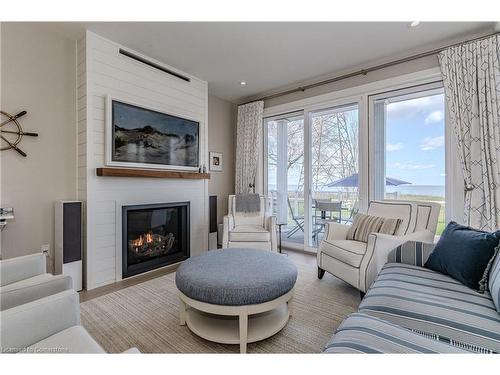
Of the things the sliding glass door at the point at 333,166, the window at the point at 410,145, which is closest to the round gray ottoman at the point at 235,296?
the sliding glass door at the point at 333,166

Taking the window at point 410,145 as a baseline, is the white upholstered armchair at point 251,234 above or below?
below

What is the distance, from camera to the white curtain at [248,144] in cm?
424

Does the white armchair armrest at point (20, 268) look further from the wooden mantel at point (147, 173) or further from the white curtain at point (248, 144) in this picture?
the white curtain at point (248, 144)

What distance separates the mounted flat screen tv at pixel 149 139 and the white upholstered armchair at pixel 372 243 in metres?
2.15

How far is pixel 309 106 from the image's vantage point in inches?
149

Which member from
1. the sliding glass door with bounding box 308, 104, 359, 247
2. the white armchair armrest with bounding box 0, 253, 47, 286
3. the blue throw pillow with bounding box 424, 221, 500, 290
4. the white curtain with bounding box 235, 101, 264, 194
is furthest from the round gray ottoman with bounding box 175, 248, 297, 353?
the white curtain with bounding box 235, 101, 264, 194

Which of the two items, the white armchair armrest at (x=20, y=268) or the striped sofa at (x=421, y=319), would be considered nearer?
the striped sofa at (x=421, y=319)

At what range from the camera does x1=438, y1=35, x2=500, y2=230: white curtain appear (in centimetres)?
236

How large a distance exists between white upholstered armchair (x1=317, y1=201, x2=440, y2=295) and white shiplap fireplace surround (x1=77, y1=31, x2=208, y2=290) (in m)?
2.14

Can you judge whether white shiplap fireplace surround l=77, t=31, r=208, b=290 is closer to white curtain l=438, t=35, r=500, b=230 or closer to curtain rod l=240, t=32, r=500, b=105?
curtain rod l=240, t=32, r=500, b=105

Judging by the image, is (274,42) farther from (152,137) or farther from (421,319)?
(421,319)

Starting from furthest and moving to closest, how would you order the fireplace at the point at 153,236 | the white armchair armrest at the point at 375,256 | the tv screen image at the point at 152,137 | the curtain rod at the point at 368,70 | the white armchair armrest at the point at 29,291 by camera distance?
the fireplace at the point at 153,236
the tv screen image at the point at 152,137
the curtain rod at the point at 368,70
the white armchair armrest at the point at 375,256
the white armchair armrest at the point at 29,291

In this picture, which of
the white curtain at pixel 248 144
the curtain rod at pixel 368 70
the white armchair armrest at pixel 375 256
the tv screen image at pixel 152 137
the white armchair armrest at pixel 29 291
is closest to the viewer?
the white armchair armrest at pixel 29 291
